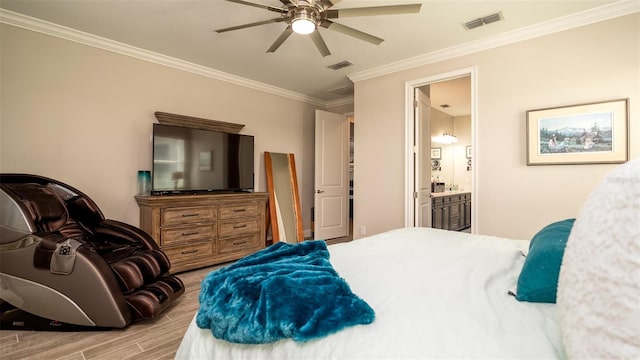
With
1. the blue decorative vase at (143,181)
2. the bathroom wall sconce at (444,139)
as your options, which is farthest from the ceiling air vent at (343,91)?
the blue decorative vase at (143,181)

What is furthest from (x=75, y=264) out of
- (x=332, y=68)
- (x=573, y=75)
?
(x=573, y=75)

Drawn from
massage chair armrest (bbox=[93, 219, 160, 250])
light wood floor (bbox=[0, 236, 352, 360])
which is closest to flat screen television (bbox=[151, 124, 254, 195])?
massage chair armrest (bbox=[93, 219, 160, 250])

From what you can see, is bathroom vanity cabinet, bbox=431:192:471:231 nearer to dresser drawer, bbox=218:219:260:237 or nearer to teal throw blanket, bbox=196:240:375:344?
dresser drawer, bbox=218:219:260:237

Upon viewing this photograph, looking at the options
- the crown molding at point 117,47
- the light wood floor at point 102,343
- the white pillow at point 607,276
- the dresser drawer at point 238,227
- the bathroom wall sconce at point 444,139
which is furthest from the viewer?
the bathroom wall sconce at point 444,139

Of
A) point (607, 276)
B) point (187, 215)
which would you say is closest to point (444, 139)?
point (187, 215)

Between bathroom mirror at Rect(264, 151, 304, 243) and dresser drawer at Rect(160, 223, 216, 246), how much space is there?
3.86 feet

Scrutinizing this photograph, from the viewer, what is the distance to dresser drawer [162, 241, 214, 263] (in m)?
3.30

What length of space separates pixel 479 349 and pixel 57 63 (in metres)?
4.19

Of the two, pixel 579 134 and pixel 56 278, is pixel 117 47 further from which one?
pixel 579 134

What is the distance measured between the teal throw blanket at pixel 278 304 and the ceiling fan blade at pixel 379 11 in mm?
1799

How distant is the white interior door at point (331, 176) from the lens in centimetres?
514

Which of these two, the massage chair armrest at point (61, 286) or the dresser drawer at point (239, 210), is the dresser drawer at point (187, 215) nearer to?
the dresser drawer at point (239, 210)

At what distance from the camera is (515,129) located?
120 inches

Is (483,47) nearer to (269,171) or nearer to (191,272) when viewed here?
(269,171)
